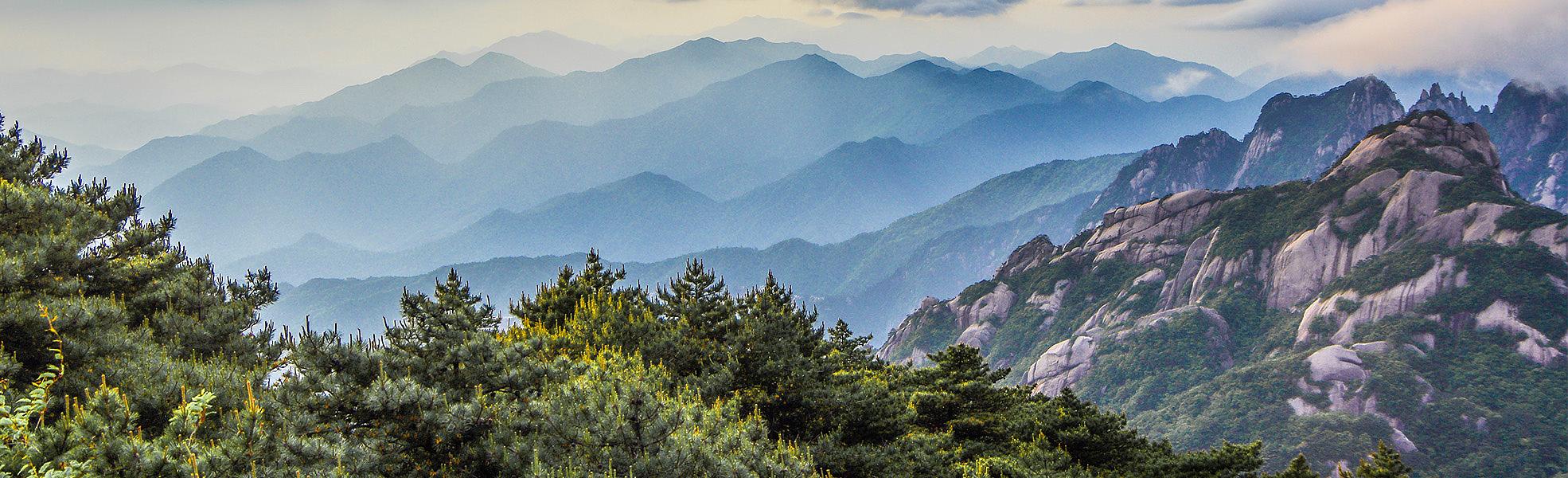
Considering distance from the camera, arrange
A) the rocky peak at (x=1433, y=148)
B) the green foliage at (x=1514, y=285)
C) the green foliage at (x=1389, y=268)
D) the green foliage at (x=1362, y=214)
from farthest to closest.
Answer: the rocky peak at (x=1433, y=148) → the green foliage at (x=1362, y=214) → the green foliage at (x=1389, y=268) → the green foliage at (x=1514, y=285)

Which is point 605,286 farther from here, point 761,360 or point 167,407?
point 167,407

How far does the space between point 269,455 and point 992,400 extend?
2660cm

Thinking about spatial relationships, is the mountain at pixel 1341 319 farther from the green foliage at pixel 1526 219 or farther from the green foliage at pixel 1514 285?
the green foliage at pixel 1526 219

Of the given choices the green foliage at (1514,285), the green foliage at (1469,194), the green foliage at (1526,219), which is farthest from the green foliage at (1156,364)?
the green foliage at (1526,219)

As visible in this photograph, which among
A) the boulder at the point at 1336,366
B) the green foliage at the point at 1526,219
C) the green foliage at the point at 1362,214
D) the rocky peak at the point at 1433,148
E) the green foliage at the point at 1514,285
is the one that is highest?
the rocky peak at the point at 1433,148

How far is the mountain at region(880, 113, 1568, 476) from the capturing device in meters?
114

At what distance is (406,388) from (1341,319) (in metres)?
170

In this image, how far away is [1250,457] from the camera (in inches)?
1115

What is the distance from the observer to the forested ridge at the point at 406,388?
38.2 ft

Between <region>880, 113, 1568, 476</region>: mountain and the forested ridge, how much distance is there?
302 feet

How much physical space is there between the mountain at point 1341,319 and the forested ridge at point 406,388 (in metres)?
92.2

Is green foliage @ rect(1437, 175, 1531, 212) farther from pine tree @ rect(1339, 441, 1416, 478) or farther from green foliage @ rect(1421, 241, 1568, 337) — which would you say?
pine tree @ rect(1339, 441, 1416, 478)

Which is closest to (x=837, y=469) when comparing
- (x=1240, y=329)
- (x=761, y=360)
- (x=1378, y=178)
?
(x=761, y=360)

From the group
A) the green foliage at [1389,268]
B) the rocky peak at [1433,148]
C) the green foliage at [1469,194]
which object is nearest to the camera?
the green foliage at [1389,268]
